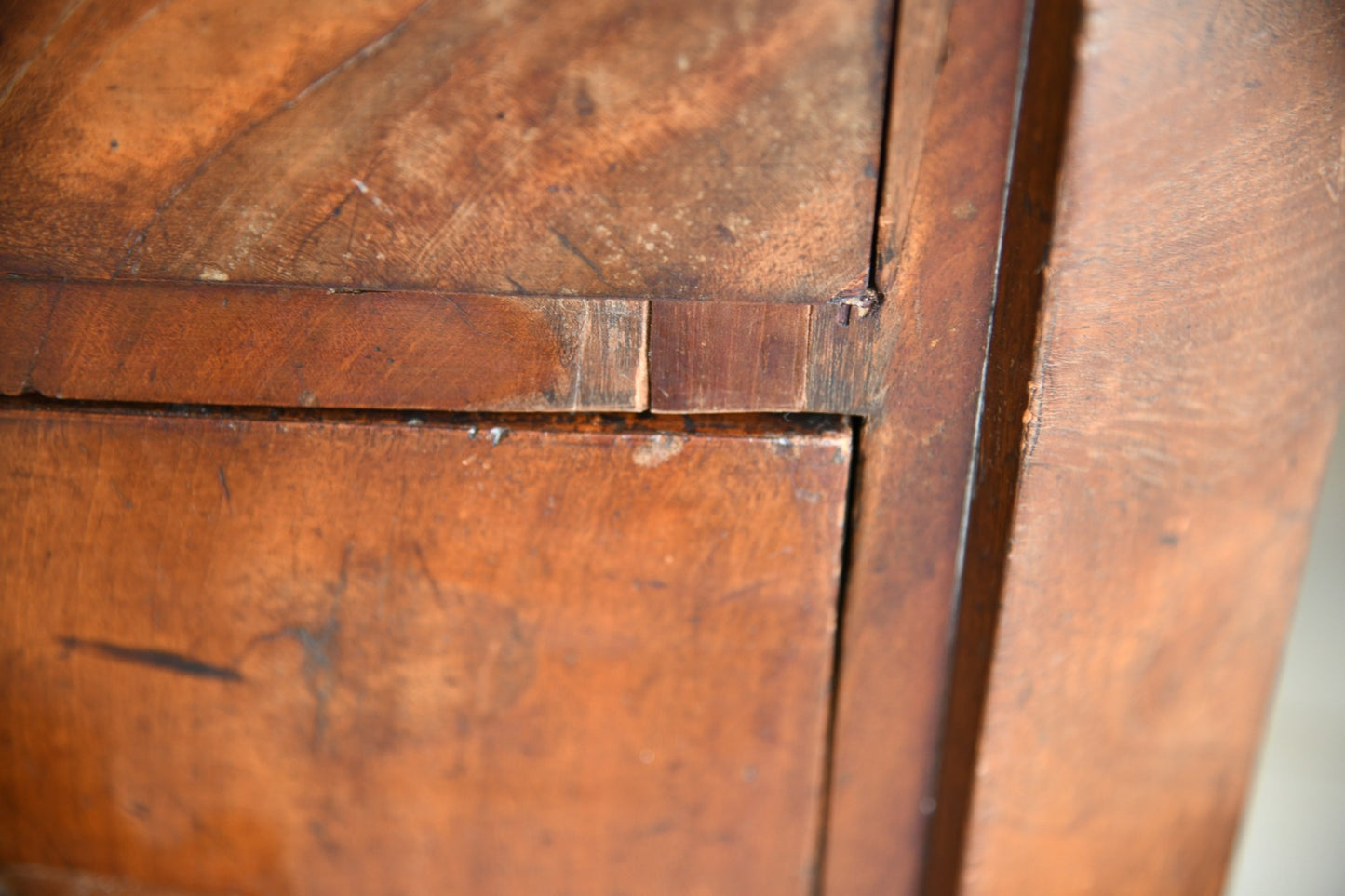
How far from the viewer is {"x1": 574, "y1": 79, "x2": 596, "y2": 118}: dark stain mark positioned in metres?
0.41

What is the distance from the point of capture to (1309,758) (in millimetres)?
839

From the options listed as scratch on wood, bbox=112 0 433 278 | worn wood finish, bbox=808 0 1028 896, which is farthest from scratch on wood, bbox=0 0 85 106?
worn wood finish, bbox=808 0 1028 896

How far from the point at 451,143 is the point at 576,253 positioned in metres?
0.09

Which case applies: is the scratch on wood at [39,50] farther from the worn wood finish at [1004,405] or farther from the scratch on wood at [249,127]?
the worn wood finish at [1004,405]

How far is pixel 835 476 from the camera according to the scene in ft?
1.58

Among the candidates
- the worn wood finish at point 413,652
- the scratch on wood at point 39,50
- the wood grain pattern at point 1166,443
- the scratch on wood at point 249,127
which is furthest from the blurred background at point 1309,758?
the scratch on wood at point 39,50

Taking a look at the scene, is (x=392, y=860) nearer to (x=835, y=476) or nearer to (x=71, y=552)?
(x=71, y=552)

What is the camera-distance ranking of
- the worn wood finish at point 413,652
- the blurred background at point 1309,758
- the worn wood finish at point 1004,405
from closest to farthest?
the worn wood finish at point 1004,405 < the worn wood finish at point 413,652 < the blurred background at point 1309,758

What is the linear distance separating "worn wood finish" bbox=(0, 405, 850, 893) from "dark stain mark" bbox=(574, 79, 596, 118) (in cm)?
19

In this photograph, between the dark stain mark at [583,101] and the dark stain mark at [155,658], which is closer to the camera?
the dark stain mark at [583,101]

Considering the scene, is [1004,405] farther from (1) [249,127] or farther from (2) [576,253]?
(1) [249,127]

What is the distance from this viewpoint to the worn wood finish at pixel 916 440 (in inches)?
16.2

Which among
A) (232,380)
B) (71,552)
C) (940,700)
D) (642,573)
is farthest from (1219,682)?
(71,552)

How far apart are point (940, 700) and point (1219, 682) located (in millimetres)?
205
